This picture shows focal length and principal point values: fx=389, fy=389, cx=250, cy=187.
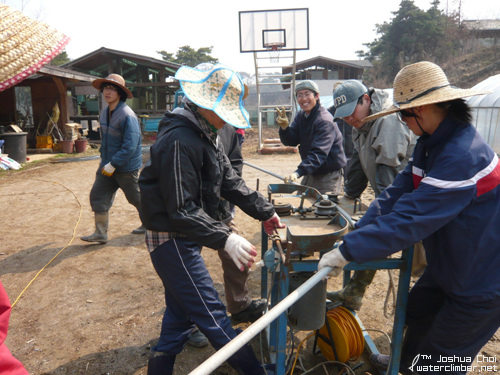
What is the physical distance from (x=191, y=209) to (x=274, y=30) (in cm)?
1533

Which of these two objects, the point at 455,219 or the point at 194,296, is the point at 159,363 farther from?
the point at 455,219

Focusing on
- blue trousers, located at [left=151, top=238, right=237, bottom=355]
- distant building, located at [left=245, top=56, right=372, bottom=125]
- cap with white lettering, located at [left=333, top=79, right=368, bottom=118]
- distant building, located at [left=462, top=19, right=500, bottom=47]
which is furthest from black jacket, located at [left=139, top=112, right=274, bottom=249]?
distant building, located at [left=462, top=19, right=500, bottom=47]

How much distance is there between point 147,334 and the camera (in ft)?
10.3

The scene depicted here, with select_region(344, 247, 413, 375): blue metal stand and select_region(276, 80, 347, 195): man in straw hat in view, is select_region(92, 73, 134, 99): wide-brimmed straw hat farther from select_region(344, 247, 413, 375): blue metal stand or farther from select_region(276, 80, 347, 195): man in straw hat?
select_region(344, 247, 413, 375): blue metal stand

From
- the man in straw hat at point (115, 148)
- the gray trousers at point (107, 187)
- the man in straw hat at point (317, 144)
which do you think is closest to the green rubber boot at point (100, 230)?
the man in straw hat at point (115, 148)

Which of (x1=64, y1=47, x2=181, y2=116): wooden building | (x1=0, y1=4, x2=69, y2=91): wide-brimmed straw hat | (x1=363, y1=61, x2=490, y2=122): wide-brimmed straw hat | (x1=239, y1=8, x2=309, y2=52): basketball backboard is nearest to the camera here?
(x1=0, y1=4, x2=69, y2=91): wide-brimmed straw hat

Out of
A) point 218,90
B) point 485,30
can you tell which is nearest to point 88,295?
point 218,90

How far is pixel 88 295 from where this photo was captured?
3732mm

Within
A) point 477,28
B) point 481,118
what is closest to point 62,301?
point 481,118

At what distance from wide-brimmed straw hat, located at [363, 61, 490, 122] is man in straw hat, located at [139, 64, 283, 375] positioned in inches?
32.3

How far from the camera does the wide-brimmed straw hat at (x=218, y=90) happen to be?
2062 mm

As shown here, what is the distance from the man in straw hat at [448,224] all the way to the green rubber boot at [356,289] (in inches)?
43.3

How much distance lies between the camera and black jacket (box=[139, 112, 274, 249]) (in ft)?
6.59

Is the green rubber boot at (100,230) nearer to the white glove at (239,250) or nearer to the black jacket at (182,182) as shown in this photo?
the black jacket at (182,182)
